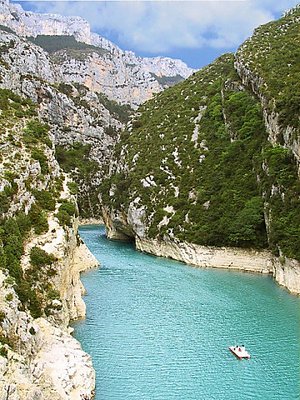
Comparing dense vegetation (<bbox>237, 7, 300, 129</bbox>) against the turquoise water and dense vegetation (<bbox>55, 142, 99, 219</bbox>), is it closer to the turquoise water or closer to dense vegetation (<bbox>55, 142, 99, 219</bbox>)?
the turquoise water

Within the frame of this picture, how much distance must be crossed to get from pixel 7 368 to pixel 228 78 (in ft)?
203

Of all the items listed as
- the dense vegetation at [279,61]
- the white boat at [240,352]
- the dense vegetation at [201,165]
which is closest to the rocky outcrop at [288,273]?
the dense vegetation at [201,165]

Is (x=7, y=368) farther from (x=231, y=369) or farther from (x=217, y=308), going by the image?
(x=217, y=308)

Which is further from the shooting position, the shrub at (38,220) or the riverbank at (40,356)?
the shrub at (38,220)

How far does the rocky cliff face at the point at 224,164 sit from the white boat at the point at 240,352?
1470cm

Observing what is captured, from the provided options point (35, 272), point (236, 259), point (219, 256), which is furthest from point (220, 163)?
point (35, 272)

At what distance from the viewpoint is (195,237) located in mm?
56094

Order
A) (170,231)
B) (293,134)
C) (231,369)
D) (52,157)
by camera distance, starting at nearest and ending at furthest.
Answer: (231,369) → (52,157) → (293,134) → (170,231)

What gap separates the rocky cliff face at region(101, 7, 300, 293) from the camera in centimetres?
4831

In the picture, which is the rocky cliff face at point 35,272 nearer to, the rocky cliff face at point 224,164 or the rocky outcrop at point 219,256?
the rocky cliff face at point 224,164

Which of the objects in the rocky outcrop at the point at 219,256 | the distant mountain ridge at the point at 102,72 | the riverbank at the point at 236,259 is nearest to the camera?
the riverbank at the point at 236,259

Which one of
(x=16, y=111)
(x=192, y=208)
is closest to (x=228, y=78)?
(x=192, y=208)

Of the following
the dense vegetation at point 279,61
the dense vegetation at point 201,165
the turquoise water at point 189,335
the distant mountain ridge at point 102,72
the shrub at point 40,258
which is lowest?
the turquoise water at point 189,335

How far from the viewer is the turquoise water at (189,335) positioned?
2364 centimetres
